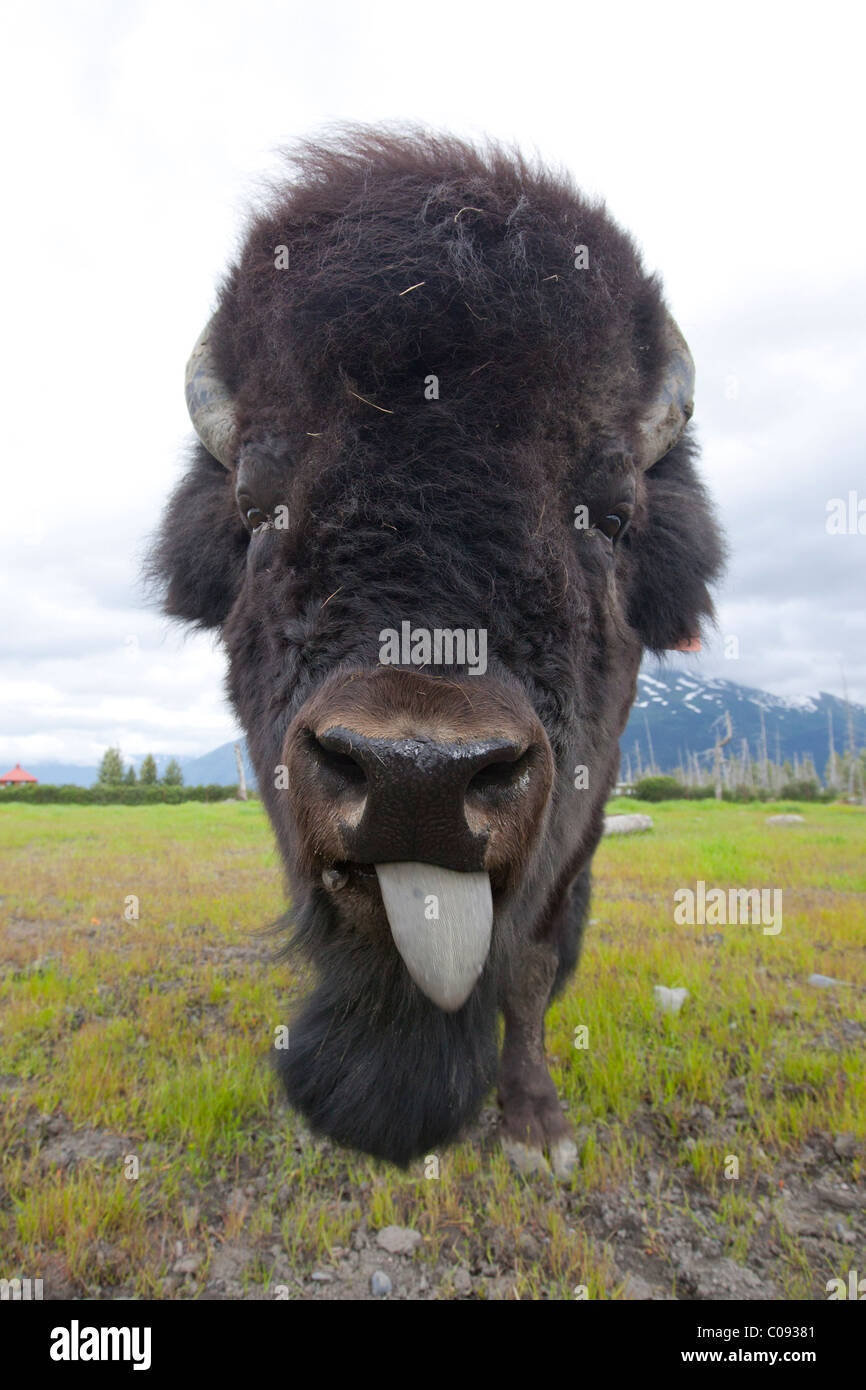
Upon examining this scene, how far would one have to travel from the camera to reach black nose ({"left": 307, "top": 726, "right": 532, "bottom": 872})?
147cm

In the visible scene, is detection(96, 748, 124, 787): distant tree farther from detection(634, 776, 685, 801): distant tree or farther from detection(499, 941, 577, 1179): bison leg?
detection(499, 941, 577, 1179): bison leg

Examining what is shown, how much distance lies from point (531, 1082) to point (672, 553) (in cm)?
265

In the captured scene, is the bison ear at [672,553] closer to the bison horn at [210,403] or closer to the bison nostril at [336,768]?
the bison horn at [210,403]

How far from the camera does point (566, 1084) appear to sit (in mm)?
3408

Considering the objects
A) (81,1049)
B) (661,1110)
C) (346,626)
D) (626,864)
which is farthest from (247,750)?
(626,864)

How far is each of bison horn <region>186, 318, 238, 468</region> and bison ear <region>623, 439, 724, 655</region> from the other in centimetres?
177

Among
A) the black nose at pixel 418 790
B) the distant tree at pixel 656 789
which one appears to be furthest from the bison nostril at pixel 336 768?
the distant tree at pixel 656 789

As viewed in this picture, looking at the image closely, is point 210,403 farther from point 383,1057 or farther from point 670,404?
point 383,1057

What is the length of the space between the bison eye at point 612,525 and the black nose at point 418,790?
1251mm

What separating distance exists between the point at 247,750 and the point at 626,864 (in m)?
7.99

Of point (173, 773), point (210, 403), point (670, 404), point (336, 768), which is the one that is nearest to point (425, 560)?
point (336, 768)

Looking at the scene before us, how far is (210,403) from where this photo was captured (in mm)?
2746

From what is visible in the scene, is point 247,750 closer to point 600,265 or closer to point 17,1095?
point 17,1095

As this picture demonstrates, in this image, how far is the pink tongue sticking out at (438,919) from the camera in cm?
165
